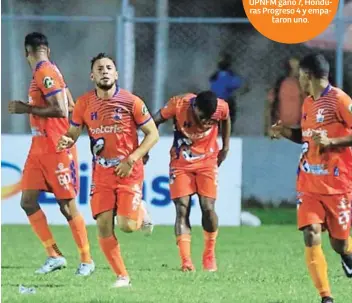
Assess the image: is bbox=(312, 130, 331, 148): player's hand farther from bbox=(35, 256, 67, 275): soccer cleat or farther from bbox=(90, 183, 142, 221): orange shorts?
bbox=(35, 256, 67, 275): soccer cleat

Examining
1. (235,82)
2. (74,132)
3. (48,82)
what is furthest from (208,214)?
(235,82)

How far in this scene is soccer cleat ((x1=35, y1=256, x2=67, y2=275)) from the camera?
12.7 m

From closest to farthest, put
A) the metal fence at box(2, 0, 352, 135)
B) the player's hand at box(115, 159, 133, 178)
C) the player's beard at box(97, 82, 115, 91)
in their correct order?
the player's hand at box(115, 159, 133, 178) → the player's beard at box(97, 82, 115, 91) → the metal fence at box(2, 0, 352, 135)

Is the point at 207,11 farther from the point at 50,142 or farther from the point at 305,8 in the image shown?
the point at 50,142

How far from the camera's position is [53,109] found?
12.7 m

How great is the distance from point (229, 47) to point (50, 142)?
7113 millimetres

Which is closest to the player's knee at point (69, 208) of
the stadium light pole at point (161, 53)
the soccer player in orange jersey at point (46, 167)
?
the soccer player in orange jersey at point (46, 167)

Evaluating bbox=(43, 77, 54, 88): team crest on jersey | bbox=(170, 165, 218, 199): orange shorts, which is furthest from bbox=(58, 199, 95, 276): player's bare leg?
bbox=(43, 77, 54, 88): team crest on jersey

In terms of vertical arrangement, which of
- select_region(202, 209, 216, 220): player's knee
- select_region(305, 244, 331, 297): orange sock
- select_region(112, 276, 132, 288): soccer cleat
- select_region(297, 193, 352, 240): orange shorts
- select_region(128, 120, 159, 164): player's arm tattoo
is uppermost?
select_region(128, 120, 159, 164): player's arm tattoo

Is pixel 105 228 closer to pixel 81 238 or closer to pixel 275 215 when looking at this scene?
pixel 81 238

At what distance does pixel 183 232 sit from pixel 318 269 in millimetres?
3097

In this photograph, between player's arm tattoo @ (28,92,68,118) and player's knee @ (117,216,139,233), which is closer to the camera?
player's knee @ (117,216,139,233)

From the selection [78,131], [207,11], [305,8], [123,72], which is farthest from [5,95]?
[78,131]

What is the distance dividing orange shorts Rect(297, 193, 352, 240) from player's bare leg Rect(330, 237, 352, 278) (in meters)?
0.10
